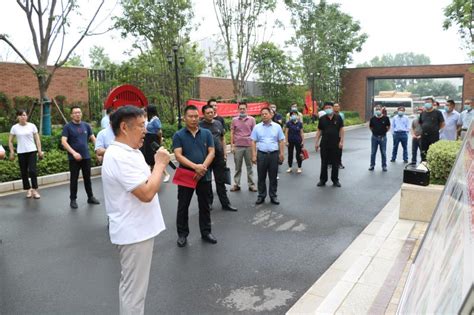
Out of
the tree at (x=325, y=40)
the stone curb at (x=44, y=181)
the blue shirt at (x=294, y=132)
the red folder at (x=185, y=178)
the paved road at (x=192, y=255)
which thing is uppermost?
the tree at (x=325, y=40)

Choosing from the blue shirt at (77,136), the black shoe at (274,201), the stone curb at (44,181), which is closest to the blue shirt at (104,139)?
the blue shirt at (77,136)

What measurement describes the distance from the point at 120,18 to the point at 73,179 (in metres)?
9.82

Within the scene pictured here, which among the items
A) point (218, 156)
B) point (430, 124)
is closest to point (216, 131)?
point (218, 156)

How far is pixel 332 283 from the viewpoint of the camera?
12.8 feet

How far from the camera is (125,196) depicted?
8.21ft

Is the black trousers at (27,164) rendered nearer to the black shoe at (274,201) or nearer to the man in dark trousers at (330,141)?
the black shoe at (274,201)

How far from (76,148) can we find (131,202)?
4.94 m

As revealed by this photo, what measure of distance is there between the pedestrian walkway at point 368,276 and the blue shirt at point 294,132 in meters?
4.90

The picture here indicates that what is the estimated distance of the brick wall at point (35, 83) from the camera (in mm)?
15438

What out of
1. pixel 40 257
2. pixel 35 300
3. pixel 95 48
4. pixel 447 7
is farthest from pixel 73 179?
pixel 95 48

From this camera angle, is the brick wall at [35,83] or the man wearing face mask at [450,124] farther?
the brick wall at [35,83]

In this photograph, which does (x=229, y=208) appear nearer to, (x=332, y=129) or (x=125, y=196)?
(x=332, y=129)

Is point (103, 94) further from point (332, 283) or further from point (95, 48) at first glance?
point (95, 48)

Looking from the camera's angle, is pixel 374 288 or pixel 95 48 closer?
pixel 374 288
